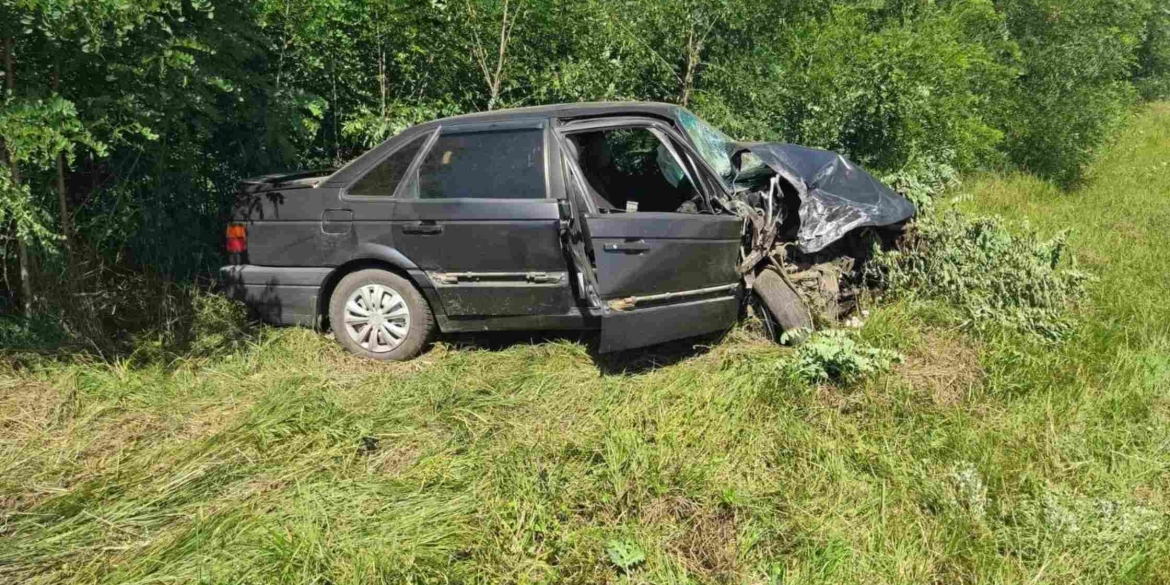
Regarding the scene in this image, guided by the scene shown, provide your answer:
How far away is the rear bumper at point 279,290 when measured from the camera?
5145mm

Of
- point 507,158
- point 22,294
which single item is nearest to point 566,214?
point 507,158

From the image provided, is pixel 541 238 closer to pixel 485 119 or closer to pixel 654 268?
pixel 654 268

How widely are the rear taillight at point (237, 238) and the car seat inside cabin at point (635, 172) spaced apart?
227cm

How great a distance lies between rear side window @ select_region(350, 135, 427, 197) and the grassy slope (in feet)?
3.56

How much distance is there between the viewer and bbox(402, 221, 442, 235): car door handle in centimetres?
486

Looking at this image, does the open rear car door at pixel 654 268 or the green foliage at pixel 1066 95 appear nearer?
the open rear car door at pixel 654 268

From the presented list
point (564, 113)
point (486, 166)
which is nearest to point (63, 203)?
point (486, 166)

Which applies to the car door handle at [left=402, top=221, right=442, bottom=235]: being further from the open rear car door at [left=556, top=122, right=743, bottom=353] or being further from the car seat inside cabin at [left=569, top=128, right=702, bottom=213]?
the car seat inside cabin at [left=569, top=128, right=702, bottom=213]

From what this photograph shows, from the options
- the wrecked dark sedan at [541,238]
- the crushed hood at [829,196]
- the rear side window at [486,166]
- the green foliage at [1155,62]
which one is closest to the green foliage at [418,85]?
the crushed hood at [829,196]

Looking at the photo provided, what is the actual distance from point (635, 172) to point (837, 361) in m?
2.38

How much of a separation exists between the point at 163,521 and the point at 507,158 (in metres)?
2.66

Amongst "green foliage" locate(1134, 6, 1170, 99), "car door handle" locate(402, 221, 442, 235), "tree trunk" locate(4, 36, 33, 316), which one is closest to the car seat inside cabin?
"car door handle" locate(402, 221, 442, 235)

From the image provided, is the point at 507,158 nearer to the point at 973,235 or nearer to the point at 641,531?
the point at 641,531

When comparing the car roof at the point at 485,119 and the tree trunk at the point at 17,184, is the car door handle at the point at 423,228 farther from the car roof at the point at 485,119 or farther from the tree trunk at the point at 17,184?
the tree trunk at the point at 17,184
